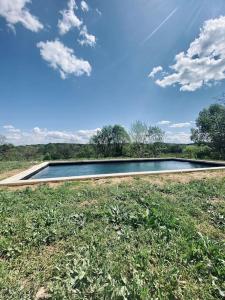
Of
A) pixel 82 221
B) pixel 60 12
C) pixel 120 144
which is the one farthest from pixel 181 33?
pixel 120 144

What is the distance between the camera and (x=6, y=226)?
99.0 inches

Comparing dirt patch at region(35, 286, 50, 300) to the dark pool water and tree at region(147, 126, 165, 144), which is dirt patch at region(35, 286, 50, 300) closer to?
the dark pool water

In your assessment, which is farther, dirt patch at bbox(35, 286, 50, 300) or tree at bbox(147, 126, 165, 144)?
tree at bbox(147, 126, 165, 144)

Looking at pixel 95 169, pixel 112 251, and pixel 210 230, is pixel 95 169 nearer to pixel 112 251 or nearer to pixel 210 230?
pixel 210 230

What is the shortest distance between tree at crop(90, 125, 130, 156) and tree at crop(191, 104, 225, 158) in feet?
37.9

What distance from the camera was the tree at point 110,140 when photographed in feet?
84.7

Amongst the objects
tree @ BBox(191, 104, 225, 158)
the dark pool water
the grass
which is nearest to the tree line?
tree @ BBox(191, 104, 225, 158)

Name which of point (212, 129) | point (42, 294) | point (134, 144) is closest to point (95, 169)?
point (42, 294)

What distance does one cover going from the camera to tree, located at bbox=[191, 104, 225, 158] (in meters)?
19.0

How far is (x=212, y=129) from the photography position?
2073cm

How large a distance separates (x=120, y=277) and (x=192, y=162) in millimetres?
15169

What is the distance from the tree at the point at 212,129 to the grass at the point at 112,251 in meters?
18.9

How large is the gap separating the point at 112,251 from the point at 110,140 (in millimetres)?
24613

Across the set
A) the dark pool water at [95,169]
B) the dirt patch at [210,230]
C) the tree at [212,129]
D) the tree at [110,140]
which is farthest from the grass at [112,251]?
the tree at [110,140]
